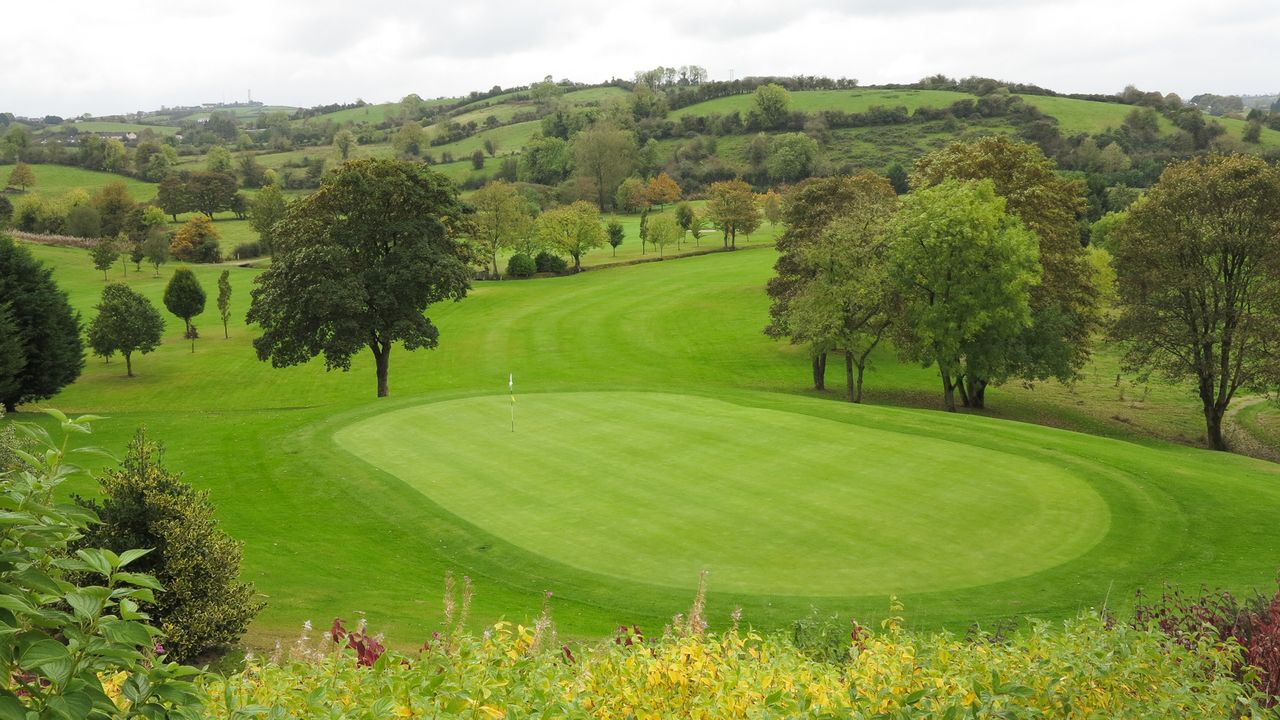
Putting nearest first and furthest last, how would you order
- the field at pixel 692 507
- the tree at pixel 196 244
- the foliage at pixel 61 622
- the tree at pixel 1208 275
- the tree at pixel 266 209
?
the foliage at pixel 61 622 < the field at pixel 692 507 < the tree at pixel 1208 275 < the tree at pixel 266 209 < the tree at pixel 196 244

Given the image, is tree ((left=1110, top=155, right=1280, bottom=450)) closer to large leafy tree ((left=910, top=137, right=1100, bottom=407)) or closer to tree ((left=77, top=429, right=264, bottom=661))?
large leafy tree ((left=910, top=137, right=1100, bottom=407))

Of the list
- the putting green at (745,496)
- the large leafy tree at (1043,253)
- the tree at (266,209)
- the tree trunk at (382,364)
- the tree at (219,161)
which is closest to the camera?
the putting green at (745,496)

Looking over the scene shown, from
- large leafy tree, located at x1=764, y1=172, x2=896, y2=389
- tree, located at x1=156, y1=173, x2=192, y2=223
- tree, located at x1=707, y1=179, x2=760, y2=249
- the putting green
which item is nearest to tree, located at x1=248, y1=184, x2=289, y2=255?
tree, located at x1=156, y1=173, x2=192, y2=223

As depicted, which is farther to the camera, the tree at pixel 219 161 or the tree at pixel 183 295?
the tree at pixel 219 161

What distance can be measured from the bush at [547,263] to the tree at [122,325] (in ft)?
138

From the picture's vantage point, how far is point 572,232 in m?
88.9

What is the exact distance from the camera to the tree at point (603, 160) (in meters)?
137

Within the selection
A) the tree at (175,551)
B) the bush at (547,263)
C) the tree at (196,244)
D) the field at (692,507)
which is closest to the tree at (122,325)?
the field at (692,507)

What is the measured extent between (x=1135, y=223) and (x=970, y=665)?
37367 millimetres

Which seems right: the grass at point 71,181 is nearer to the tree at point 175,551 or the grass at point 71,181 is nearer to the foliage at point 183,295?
the foliage at point 183,295

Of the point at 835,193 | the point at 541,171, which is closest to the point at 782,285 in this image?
the point at 835,193

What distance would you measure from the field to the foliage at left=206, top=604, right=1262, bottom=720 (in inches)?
272

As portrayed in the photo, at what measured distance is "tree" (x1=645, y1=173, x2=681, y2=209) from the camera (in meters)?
128

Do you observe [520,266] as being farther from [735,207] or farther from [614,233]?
[735,207]
